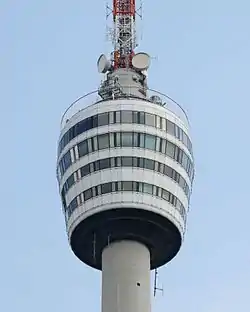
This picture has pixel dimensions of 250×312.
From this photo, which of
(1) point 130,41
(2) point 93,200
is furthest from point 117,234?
(1) point 130,41

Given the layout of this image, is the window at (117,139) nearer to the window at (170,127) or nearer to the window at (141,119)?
the window at (141,119)

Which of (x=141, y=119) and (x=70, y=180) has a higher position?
(x=141, y=119)

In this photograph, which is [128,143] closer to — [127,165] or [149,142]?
[149,142]

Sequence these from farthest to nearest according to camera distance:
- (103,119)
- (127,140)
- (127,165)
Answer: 1. (103,119)
2. (127,140)
3. (127,165)

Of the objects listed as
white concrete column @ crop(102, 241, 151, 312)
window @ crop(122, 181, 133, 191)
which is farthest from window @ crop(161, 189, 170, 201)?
white concrete column @ crop(102, 241, 151, 312)

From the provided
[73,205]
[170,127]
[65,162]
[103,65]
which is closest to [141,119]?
[170,127]

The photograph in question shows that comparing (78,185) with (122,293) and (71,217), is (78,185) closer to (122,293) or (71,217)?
(71,217)

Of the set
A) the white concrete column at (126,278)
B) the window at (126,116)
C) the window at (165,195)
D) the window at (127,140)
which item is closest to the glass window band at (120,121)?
the window at (126,116)
